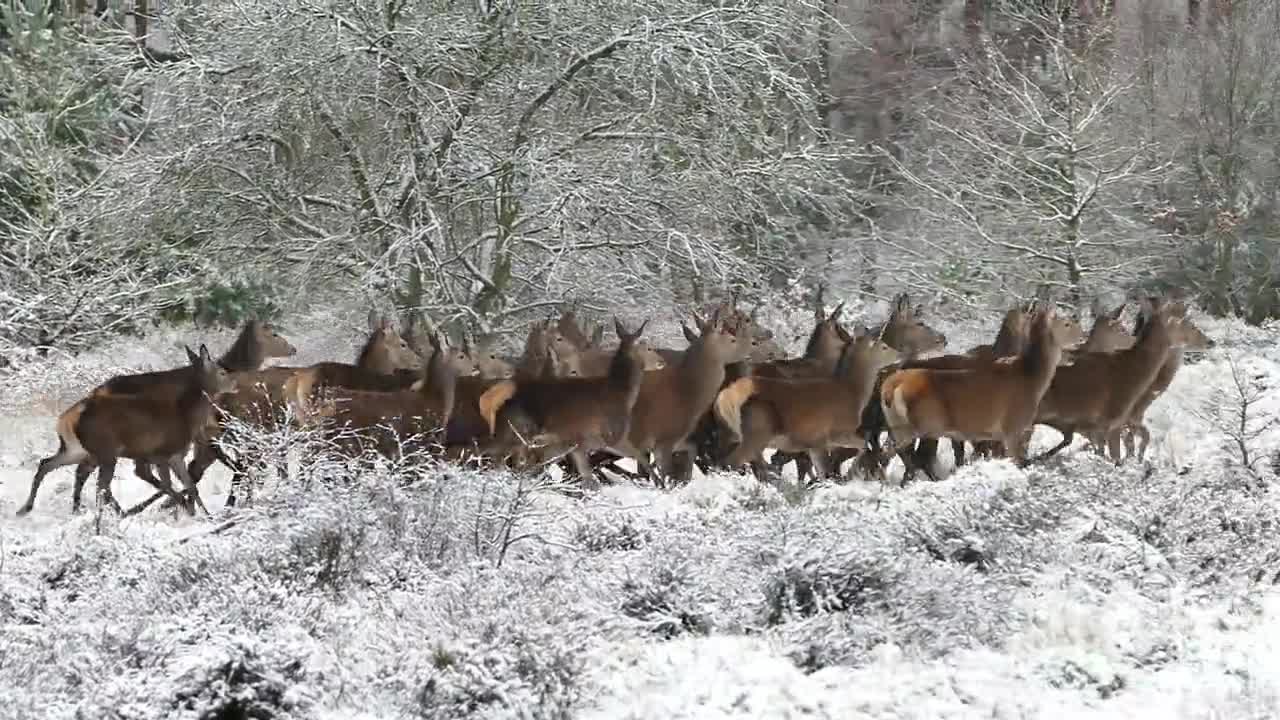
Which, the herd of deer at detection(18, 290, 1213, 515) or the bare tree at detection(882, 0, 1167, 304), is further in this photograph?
the bare tree at detection(882, 0, 1167, 304)

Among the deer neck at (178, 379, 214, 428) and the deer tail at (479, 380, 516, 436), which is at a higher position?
the deer tail at (479, 380, 516, 436)

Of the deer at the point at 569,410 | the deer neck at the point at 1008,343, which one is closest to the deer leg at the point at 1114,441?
the deer neck at the point at 1008,343

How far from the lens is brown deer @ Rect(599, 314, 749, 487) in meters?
11.5

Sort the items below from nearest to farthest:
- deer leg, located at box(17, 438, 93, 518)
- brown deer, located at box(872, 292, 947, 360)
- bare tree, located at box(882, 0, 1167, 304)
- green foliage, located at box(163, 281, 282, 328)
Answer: deer leg, located at box(17, 438, 93, 518)
brown deer, located at box(872, 292, 947, 360)
green foliage, located at box(163, 281, 282, 328)
bare tree, located at box(882, 0, 1167, 304)

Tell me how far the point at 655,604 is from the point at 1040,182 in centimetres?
1911

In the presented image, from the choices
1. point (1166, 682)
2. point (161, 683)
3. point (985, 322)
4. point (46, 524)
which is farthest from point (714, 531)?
point (985, 322)

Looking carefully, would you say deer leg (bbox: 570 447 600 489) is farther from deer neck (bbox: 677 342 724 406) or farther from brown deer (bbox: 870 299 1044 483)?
brown deer (bbox: 870 299 1044 483)

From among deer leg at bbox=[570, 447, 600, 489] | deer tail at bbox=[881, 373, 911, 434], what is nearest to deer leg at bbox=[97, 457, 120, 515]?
deer leg at bbox=[570, 447, 600, 489]

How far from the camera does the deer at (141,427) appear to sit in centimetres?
1067

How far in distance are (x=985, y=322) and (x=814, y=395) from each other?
15593mm

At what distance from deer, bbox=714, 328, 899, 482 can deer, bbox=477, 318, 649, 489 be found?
80 cm

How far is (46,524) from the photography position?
34.6 feet

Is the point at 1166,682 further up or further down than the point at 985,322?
further up

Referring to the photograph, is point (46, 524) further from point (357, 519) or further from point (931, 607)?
point (931, 607)
